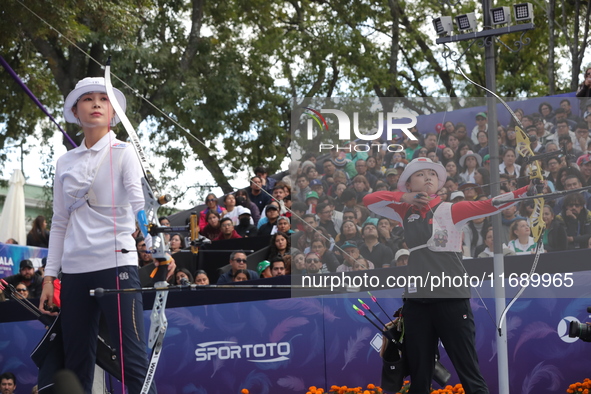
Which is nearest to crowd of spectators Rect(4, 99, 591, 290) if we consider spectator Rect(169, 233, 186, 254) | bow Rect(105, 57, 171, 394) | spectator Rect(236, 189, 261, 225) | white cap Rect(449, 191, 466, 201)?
white cap Rect(449, 191, 466, 201)

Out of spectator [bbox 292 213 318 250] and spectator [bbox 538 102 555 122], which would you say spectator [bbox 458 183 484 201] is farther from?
spectator [bbox 292 213 318 250]

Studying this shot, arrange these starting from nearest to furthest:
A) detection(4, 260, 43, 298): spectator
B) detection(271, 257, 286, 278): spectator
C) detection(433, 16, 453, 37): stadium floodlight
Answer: detection(433, 16, 453, 37): stadium floodlight
detection(271, 257, 286, 278): spectator
detection(4, 260, 43, 298): spectator

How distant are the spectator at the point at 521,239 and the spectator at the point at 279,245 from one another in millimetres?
3363

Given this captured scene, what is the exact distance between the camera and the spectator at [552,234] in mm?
5711

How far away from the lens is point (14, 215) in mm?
14477

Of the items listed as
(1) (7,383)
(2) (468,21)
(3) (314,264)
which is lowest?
(1) (7,383)

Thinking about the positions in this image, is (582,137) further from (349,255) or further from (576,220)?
(349,255)

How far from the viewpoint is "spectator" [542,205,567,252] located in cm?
571

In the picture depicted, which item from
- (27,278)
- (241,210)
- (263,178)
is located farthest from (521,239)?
(263,178)

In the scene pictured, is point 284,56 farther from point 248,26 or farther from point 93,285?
point 93,285

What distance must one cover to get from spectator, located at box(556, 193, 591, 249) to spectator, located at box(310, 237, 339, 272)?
4.82 feet

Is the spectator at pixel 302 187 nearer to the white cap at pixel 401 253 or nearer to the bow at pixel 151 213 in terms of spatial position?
the white cap at pixel 401 253

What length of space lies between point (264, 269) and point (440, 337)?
3.74m

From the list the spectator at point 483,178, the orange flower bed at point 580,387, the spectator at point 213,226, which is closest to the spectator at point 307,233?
the spectator at point 483,178
